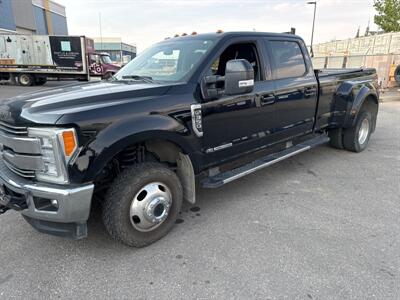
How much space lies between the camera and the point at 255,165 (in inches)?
147

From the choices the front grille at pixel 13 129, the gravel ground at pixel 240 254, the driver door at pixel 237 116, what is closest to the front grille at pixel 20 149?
the front grille at pixel 13 129

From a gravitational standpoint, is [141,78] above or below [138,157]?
above

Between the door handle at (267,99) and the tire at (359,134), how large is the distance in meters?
2.42

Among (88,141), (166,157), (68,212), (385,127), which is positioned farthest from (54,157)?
(385,127)

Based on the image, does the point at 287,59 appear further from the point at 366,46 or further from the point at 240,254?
the point at 366,46

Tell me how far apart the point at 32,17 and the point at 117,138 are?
152ft

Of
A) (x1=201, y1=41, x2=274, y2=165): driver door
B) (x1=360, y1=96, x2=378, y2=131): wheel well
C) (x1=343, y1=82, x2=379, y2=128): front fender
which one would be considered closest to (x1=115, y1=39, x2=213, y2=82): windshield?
(x1=201, y1=41, x2=274, y2=165): driver door

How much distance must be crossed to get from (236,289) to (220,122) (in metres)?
1.60

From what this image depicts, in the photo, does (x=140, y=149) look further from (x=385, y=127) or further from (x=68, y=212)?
(x=385, y=127)

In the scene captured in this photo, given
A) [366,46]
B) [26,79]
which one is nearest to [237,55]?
[26,79]

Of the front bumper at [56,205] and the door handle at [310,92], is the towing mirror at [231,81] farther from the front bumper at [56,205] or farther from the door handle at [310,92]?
the door handle at [310,92]

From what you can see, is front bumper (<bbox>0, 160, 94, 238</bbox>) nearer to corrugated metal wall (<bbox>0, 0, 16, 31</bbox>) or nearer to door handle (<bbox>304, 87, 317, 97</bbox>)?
door handle (<bbox>304, 87, 317, 97</bbox>)

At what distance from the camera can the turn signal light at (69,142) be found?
7.09 feet

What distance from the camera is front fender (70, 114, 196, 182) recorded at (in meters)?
2.28
